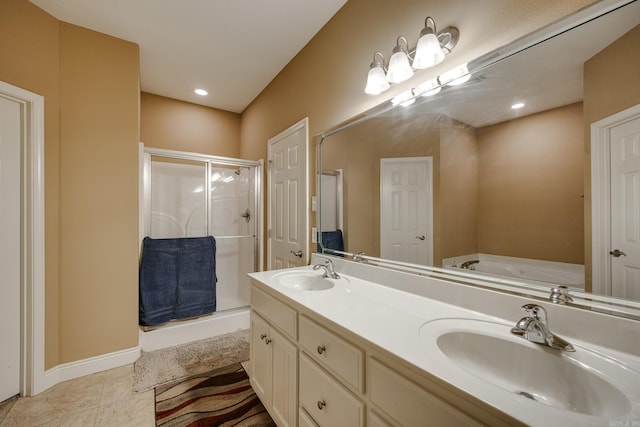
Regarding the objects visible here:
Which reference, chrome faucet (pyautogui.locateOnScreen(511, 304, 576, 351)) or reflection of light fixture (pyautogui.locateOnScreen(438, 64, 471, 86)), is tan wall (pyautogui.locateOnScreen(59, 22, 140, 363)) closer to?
reflection of light fixture (pyautogui.locateOnScreen(438, 64, 471, 86))

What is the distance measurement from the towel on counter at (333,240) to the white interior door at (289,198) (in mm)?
240

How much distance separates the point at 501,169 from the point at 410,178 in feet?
1.31

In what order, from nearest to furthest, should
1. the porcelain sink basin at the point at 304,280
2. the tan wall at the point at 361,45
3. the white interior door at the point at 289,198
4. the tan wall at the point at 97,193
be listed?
the tan wall at the point at 361,45, the porcelain sink basin at the point at 304,280, the tan wall at the point at 97,193, the white interior door at the point at 289,198

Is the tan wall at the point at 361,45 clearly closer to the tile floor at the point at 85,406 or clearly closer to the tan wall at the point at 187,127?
the tan wall at the point at 187,127

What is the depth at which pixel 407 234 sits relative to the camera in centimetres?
131

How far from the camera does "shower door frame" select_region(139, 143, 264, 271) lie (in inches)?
91.0

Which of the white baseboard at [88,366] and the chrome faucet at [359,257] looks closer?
the chrome faucet at [359,257]

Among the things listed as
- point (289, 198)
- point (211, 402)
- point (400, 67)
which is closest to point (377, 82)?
point (400, 67)

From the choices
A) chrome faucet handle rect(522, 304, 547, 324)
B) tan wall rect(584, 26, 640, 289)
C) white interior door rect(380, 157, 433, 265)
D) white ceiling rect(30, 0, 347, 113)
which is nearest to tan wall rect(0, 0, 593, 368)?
white ceiling rect(30, 0, 347, 113)

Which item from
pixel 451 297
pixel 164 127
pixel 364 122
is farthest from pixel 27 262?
pixel 451 297

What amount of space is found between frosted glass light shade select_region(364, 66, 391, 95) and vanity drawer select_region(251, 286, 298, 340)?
122 centimetres

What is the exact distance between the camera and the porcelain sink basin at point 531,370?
558 millimetres

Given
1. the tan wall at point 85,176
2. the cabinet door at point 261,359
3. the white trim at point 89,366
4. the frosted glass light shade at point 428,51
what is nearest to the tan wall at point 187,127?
the tan wall at point 85,176

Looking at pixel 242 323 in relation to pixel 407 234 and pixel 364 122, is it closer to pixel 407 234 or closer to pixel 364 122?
pixel 407 234
